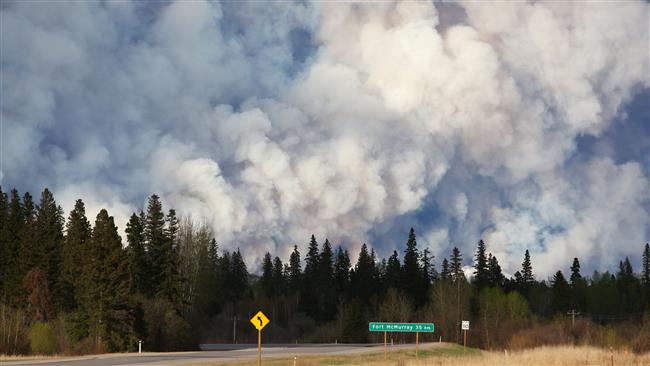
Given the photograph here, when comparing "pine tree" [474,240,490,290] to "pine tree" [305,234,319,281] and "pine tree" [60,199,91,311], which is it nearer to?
"pine tree" [305,234,319,281]

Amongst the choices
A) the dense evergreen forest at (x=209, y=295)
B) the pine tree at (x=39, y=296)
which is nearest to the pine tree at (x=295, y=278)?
the dense evergreen forest at (x=209, y=295)

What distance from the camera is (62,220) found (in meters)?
120

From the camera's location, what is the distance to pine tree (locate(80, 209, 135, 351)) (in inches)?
2856

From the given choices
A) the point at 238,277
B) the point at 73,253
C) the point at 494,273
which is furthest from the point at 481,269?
the point at 73,253

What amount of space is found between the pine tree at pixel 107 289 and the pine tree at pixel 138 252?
10319mm

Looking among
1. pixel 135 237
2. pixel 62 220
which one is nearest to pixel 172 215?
pixel 135 237

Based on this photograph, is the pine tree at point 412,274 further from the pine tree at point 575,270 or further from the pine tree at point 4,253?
the pine tree at point 4,253

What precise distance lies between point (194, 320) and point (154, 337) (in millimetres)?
29932

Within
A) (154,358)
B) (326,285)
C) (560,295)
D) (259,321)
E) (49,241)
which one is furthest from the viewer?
(326,285)

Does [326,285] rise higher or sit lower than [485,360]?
higher

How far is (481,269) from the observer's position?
175625 mm

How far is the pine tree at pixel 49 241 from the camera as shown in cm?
9500

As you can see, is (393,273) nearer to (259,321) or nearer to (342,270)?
(342,270)

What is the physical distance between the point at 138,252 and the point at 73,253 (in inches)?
310
